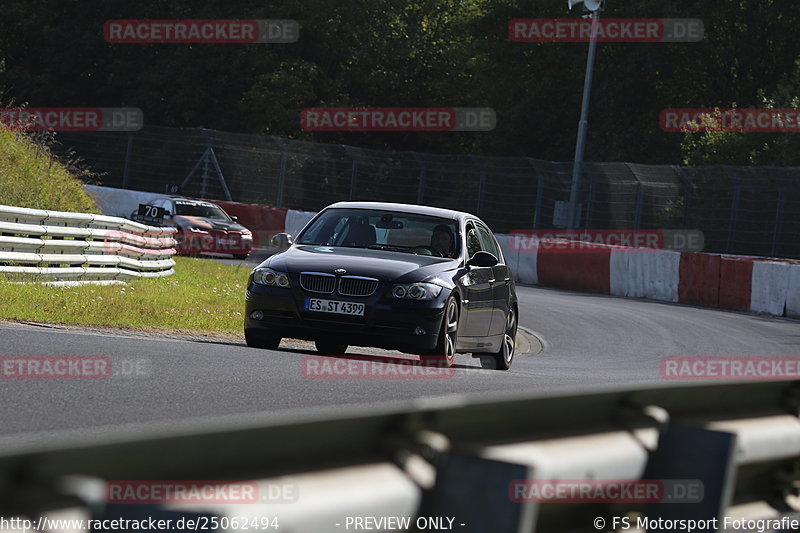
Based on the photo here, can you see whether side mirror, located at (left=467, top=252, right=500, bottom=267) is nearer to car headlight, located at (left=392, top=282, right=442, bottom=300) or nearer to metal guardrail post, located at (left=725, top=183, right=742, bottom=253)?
car headlight, located at (left=392, top=282, right=442, bottom=300)

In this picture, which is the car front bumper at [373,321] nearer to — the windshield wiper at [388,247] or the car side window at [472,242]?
the windshield wiper at [388,247]

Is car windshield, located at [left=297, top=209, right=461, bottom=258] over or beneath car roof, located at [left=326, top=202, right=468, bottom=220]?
beneath

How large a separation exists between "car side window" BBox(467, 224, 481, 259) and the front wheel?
0.86 meters

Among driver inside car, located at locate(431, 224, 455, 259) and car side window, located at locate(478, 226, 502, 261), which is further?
car side window, located at locate(478, 226, 502, 261)

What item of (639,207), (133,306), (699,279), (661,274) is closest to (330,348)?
(133,306)

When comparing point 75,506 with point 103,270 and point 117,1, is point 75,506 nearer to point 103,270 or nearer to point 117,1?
point 103,270

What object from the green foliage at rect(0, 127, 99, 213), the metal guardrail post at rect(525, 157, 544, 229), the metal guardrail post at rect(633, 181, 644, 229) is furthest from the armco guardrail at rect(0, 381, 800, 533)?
the metal guardrail post at rect(525, 157, 544, 229)

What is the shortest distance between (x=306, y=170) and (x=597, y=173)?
9511 mm

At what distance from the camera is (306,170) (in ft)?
133

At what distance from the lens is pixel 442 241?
12.9m

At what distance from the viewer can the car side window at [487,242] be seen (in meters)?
13.9

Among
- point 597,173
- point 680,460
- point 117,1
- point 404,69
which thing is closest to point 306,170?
point 597,173

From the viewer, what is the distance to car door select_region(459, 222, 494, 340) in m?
12.5

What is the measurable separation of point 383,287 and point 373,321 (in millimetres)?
313
